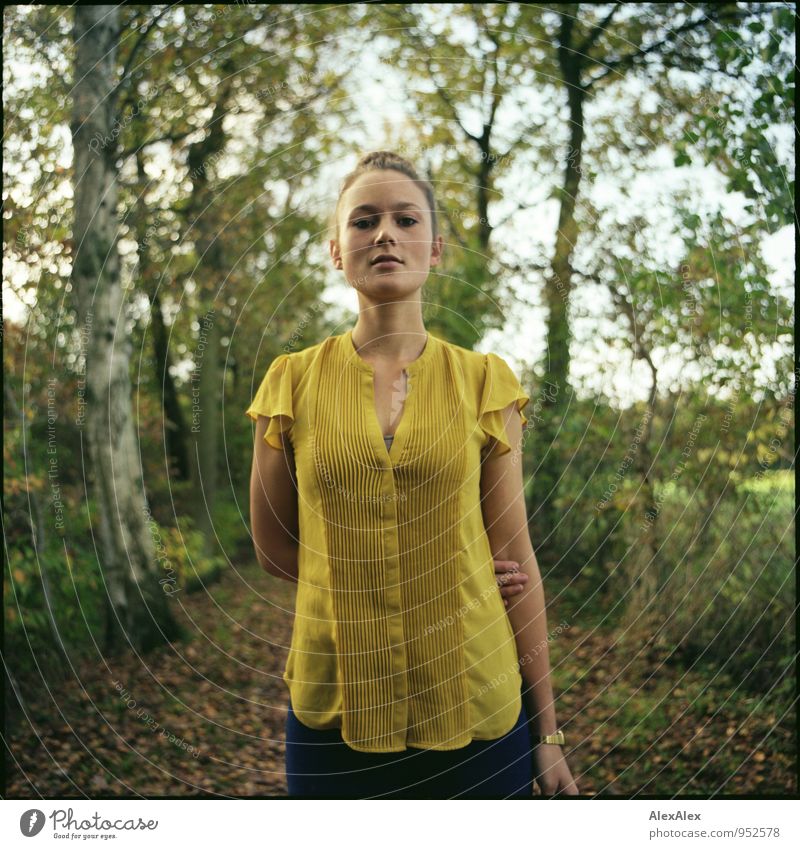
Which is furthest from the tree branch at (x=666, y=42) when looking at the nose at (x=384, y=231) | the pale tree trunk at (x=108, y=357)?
the pale tree trunk at (x=108, y=357)

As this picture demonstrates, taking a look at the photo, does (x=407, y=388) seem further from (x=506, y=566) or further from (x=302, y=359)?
(x=506, y=566)

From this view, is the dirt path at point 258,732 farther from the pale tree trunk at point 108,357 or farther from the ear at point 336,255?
the ear at point 336,255

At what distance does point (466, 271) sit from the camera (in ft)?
12.7

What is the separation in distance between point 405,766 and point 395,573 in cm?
45

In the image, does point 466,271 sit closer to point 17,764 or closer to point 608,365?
point 608,365

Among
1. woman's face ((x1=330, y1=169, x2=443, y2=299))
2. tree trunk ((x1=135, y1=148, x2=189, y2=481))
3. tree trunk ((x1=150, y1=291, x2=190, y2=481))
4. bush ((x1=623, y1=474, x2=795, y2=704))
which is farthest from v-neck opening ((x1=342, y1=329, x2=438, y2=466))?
tree trunk ((x1=150, y1=291, x2=190, y2=481))

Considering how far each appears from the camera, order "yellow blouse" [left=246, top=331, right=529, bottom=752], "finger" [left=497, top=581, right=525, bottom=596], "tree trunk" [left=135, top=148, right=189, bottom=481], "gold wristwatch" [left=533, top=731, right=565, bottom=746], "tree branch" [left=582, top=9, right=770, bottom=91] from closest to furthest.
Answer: "yellow blouse" [left=246, top=331, right=529, bottom=752] < "finger" [left=497, top=581, right=525, bottom=596] < "gold wristwatch" [left=533, top=731, right=565, bottom=746] < "tree branch" [left=582, top=9, right=770, bottom=91] < "tree trunk" [left=135, top=148, right=189, bottom=481]

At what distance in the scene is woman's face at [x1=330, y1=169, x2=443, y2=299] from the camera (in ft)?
5.54

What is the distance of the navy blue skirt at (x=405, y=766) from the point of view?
1.70 m

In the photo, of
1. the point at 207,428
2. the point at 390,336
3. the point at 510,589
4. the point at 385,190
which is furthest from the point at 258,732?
the point at 207,428

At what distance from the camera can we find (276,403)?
168 centimetres

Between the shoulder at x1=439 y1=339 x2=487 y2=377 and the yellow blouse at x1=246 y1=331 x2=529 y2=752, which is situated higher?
the shoulder at x1=439 y1=339 x2=487 y2=377

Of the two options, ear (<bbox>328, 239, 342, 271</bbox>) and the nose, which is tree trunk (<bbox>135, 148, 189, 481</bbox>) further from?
the nose

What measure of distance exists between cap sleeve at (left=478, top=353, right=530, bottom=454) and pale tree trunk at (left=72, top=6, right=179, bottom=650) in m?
2.06
